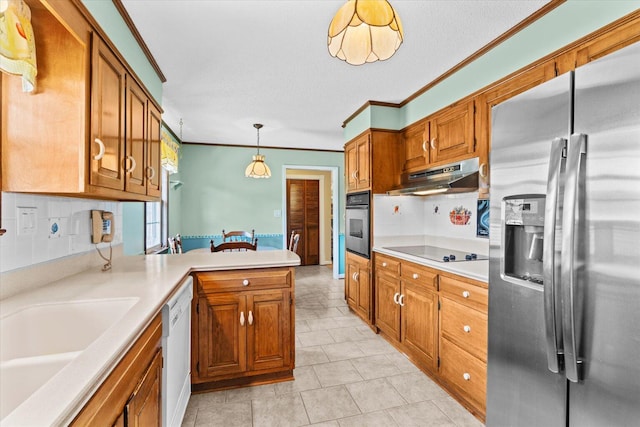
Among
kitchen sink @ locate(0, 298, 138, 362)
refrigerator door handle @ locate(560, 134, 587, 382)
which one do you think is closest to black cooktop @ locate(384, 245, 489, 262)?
refrigerator door handle @ locate(560, 134, 587, 382)

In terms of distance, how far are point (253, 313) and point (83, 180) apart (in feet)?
4.43

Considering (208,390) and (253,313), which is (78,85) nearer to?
(253,313)

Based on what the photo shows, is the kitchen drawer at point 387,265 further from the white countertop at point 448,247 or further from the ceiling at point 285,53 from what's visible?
the ceiling at point 285,53

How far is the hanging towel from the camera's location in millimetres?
994

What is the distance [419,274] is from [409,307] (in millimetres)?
349

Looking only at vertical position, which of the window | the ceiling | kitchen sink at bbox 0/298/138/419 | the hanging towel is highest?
the ceiling

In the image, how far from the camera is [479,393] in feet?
6.06

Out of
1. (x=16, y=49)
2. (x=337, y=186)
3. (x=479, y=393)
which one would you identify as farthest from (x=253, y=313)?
(x=337, y=186)

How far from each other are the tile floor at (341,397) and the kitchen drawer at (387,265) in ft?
2.31

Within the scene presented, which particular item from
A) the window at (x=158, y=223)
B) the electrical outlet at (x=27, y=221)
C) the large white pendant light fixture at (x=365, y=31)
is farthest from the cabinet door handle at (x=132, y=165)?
the window at (x=158, y=223)

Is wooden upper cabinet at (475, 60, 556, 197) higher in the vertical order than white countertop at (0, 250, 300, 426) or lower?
higher

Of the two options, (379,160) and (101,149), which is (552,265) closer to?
(101,149)

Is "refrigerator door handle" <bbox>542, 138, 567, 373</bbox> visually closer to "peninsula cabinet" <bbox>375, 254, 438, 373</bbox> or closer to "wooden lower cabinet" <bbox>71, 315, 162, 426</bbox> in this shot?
"peninsula cabinet" <bbox>375, 254, 438, 373</bbox>

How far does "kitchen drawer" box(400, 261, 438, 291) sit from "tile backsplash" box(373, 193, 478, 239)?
756 mm
